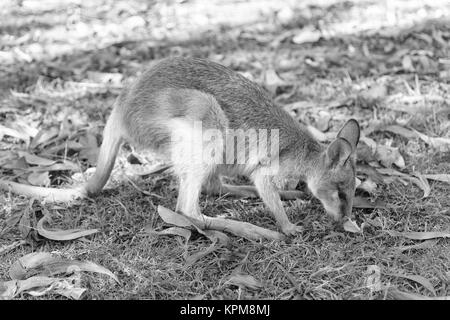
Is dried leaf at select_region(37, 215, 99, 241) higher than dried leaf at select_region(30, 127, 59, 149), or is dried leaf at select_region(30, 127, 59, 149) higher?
dried leaf at select_region(30, 127, 59, 149)

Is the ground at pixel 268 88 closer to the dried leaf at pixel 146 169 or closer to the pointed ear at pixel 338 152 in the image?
the dried leaf at pixel 146 169

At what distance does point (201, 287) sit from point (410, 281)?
3.18 ft

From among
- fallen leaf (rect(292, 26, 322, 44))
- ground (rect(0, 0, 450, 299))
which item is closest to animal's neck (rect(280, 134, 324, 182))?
ground (rect(0, 0, 450, 299))

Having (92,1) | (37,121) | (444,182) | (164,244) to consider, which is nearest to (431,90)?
(444,182)

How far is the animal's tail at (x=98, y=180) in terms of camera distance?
11.3ft

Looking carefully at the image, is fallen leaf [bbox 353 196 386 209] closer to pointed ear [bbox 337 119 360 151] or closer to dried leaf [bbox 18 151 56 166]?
pointed ear [bbox 337 119 360 151]

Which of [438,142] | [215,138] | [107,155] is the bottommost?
[438,142]

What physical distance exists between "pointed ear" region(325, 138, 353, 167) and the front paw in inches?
15.5

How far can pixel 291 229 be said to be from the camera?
3.22 meters

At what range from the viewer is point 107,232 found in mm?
3230

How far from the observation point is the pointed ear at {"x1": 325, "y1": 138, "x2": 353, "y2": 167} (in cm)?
312

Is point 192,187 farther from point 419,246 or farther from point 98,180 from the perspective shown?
point 419,246

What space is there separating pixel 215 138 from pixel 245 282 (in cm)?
89

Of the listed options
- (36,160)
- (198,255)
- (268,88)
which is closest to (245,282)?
(198,255)
